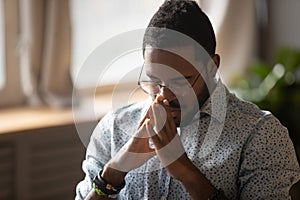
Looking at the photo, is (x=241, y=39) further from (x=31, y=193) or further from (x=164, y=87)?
(x=164, y=87)

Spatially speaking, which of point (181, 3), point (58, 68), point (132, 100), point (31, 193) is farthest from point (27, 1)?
point (181, 3)

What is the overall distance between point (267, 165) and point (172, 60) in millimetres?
343

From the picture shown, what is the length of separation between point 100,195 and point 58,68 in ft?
3.62

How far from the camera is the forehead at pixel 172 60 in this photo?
1.42 m

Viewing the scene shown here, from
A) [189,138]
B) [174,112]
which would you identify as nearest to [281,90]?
[189,138]

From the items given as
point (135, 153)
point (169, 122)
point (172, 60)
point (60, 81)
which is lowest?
point (60, 81)

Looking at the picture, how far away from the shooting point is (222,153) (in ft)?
4.97

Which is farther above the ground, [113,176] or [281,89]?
[113,176]

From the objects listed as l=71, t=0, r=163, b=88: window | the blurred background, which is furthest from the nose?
l=71, t=0, r=163, b=88: window

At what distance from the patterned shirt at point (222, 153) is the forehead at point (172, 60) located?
14 centimetres

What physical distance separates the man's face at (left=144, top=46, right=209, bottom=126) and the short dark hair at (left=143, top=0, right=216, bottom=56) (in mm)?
30

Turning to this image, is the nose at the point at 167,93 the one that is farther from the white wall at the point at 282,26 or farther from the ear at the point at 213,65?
the white wall at the point at 282,26

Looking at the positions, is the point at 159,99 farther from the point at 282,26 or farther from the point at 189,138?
the point at 282,26

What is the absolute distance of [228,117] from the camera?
153cm
